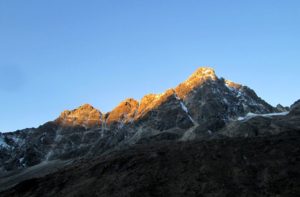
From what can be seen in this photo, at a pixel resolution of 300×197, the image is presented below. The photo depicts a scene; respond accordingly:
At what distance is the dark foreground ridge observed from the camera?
46.8m

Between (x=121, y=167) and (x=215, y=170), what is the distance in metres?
18.9

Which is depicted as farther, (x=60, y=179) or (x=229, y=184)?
(x=60, y=179)

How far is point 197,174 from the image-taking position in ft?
174

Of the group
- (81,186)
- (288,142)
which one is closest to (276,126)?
(288,142)

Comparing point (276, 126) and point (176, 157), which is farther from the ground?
point (276, 126)

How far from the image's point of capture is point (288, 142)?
198ft

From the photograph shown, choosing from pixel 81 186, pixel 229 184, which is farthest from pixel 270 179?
pixel 81 186

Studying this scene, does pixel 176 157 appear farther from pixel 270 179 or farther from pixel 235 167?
pixel 270 179

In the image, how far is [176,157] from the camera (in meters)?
63.5

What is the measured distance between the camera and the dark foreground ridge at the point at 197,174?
46844mm

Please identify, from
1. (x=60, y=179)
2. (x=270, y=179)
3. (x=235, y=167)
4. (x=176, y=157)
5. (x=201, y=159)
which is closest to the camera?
(x=270, y=179)

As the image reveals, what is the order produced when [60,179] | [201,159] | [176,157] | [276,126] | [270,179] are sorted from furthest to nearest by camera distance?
[276,126], [60,179], [176,157], [201,159], [270,179]

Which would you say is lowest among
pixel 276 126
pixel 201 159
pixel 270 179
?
pixel 270 179

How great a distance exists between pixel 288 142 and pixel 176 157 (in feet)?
60.8
